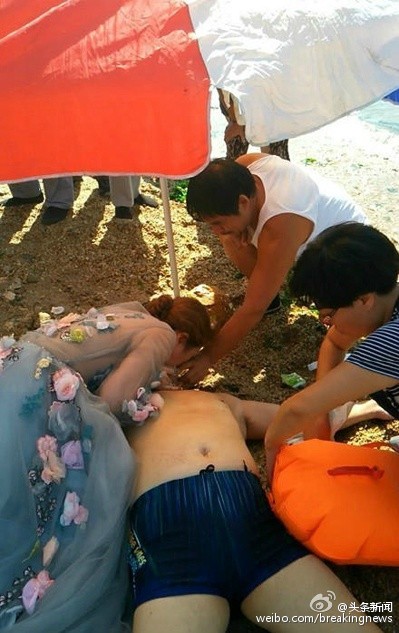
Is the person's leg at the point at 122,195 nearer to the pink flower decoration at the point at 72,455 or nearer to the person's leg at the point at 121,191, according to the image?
the person's leg at the point at 121,191

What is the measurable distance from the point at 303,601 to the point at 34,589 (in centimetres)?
66

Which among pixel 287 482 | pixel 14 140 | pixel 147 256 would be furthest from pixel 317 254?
pixel 147 256

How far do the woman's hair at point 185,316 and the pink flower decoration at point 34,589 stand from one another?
98 centimetres

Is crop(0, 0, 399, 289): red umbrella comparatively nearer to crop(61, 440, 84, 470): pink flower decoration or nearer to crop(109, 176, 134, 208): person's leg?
crop(61, 440, 84, 470): pink flower decoration

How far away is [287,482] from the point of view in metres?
1.83

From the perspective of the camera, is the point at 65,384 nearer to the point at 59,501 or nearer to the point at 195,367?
the point at 59,501

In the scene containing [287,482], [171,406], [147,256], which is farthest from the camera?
[147,256]

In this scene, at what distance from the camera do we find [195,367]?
2.50 m

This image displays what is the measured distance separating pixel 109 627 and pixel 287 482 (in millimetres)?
598

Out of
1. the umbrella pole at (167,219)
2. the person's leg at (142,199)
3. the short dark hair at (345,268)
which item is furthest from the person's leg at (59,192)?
the short dark hair at (345,268)

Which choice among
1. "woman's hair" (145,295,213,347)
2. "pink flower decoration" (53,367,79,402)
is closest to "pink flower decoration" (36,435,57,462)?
"pink flower decoration" (53,367,79,402)

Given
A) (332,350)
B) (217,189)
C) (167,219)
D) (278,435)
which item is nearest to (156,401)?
(278,435)

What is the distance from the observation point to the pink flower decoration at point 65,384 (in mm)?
1848

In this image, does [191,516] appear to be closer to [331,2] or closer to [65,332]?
[65,332]
